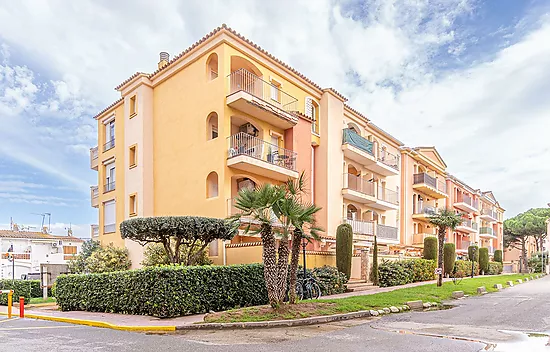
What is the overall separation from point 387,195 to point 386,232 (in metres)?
4.54

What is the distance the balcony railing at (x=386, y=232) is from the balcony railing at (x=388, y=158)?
4.84 metres

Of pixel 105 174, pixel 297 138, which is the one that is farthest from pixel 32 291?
pixel 297 138

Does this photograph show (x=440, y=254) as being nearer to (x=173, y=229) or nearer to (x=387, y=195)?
(x=387, y=195)

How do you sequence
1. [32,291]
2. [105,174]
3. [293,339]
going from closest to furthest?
[293,339]
[32,291]
[105,174]

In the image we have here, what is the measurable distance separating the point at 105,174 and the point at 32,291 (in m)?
8.21

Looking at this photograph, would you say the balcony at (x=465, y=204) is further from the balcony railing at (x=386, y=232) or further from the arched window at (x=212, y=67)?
the arched window at (x=212, y=67)

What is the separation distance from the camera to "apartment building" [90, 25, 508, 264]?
70.3 ft

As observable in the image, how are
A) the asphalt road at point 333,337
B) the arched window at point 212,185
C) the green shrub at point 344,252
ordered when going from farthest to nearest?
the green shrub at point 344,252, the arched window at point 212,185, the asphalt road at point 333,337

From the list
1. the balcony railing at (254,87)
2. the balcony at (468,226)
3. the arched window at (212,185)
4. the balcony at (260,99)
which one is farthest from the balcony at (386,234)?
the balcony at (468,226)

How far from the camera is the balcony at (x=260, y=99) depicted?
69.0ft

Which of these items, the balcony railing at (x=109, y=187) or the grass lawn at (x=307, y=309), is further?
the balcony railing at (x=109, y=187)

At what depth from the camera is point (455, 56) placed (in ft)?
54.6

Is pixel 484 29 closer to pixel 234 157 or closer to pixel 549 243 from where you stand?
pixel 234 157

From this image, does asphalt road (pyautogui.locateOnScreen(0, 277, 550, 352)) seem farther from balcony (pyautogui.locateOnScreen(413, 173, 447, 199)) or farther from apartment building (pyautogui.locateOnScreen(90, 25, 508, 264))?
balcony (pyautogui.locateOnScreen(413, 173, 447, 199))
